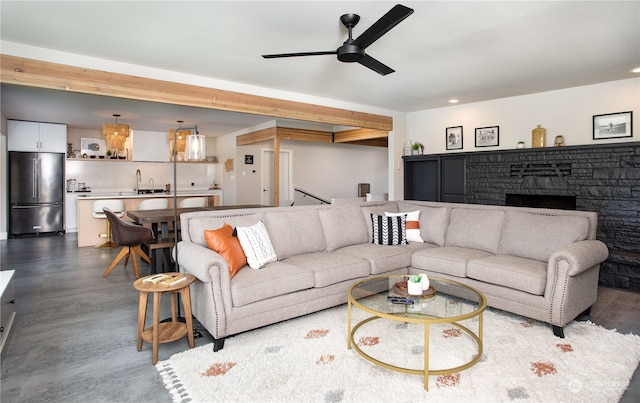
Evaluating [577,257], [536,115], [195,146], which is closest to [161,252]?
[195,146]

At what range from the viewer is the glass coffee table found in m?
2.06

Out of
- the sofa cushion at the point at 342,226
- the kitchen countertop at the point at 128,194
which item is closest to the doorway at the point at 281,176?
the kitchen countertop at the point at 128,194

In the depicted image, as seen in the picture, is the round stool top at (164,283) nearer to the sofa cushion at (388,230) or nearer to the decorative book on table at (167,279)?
the decorative book on table at (167,279)

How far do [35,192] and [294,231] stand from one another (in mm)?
6855

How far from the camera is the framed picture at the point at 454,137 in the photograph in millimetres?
6195

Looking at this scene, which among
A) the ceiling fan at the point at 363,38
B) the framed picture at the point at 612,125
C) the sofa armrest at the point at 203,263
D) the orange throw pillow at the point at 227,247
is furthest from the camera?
the framed picture at the point at 612,125

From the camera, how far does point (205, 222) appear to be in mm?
3012

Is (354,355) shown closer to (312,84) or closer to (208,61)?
(208,61)

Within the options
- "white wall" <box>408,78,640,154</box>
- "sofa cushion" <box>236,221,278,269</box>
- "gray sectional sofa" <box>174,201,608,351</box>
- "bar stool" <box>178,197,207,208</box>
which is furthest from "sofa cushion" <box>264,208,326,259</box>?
"bar stool" <box>178,197,207,208</box>

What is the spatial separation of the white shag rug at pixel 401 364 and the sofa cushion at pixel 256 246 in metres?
0.53

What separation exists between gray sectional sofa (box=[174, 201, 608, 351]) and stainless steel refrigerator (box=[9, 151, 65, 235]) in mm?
6329

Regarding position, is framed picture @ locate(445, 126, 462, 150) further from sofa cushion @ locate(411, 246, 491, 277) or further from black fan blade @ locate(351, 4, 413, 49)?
black fan blade @ locate(351, 4, 413, 49)

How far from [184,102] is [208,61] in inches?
26.9

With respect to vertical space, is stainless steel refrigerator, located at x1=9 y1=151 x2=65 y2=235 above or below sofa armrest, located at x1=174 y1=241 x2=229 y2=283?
above
